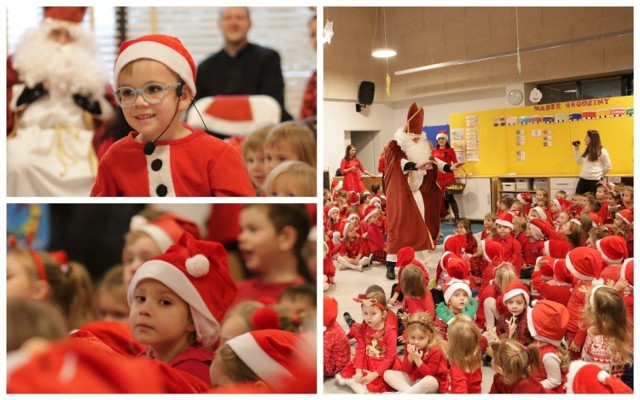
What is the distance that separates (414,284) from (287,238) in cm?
134

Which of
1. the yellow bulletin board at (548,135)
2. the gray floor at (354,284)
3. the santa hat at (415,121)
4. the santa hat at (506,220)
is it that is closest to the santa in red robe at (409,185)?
the santa hat at (415,121)

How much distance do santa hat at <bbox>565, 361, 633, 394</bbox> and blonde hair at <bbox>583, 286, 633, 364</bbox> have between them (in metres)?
0.47

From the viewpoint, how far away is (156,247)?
1338 millimetres

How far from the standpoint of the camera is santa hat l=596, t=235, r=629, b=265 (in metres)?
2.51

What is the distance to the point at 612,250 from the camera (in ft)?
8.28

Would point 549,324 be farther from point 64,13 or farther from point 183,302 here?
point 64,13

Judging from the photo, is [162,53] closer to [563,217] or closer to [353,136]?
[563,217]

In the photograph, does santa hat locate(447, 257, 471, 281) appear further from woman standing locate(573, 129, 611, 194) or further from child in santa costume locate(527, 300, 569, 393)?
woman standing locate(573, 129, 611, 194)

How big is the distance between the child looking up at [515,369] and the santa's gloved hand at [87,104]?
53.5 inches

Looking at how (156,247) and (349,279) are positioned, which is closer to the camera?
(156,247)

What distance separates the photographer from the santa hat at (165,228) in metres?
1.32

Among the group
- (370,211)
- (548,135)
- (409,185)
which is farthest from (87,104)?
(548,135)
